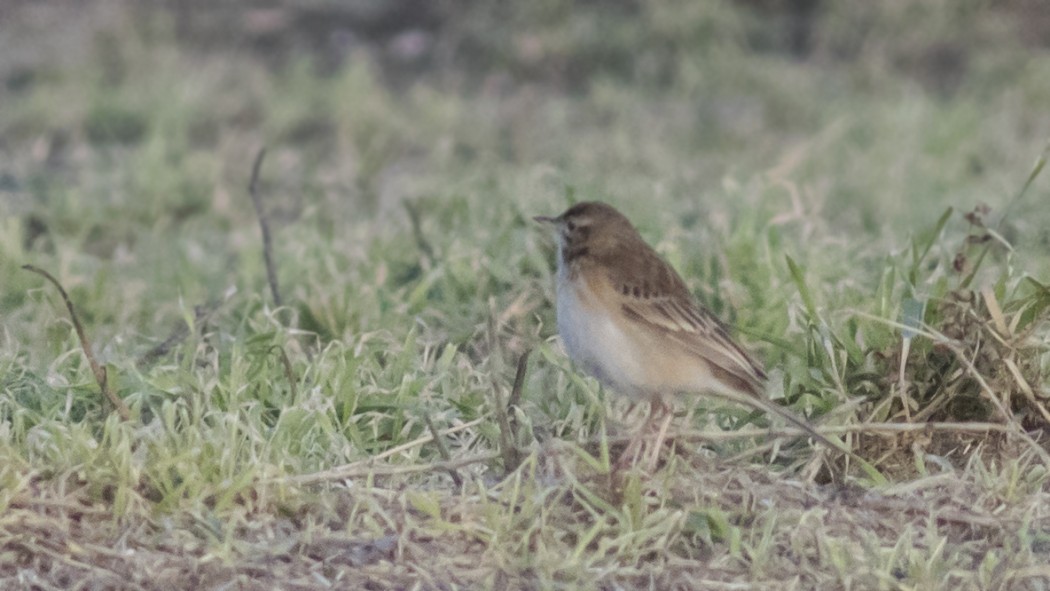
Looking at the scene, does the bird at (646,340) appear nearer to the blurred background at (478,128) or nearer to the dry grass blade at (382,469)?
the dry grass blade at (382,469)

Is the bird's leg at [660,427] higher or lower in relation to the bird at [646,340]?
lower

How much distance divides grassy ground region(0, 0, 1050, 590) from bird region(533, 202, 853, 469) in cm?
15

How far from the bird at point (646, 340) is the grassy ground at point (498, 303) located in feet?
0.51

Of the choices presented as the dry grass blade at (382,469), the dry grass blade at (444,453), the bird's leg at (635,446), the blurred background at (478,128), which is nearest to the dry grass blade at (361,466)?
the dry grass blade at (382,469)

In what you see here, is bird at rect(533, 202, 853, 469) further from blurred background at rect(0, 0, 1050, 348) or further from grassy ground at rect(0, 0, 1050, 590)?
blurred background at rect(0, 0, 1050, 348)

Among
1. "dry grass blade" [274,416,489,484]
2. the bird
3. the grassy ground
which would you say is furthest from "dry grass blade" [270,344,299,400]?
the bird

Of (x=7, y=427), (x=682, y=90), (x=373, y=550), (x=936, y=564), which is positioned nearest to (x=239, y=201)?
(x=682, y=90)

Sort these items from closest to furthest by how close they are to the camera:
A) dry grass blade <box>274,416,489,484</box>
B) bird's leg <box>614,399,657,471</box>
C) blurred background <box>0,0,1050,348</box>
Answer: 1. dry grass blade <box>274,416,489,484</box>
2. bird's leg <box>614,399,657,471</box>
3. blurred background <box>0,0,1050,348</box>

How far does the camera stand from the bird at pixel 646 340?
4.22m

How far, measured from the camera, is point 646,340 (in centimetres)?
429

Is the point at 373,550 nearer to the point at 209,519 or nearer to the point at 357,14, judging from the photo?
the point at 209,519

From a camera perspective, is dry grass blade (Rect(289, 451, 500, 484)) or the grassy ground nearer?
the grassy ground

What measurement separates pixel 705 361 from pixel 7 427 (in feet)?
6.10

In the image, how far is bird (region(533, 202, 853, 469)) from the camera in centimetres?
422
